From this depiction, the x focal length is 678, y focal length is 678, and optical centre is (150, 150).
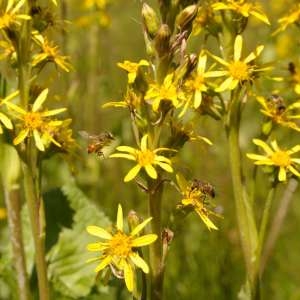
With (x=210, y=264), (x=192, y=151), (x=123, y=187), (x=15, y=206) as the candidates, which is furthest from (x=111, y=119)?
(x=15, y=206)

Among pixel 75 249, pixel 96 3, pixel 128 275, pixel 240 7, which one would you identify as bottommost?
pixel 128 275

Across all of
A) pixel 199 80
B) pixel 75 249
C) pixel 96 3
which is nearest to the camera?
pixel 199 80

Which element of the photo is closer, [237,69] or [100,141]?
[100,141]

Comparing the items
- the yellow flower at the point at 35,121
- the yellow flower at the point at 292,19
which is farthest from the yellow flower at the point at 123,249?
the yellow flower at the point at 292,19

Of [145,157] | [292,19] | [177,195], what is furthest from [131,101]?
[177,195]

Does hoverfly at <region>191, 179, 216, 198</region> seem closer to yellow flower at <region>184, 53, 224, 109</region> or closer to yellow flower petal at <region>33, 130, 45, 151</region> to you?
yellow flower at <region>184, 53, 224, 109</region>

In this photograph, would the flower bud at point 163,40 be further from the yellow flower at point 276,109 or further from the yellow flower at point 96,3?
the yellow flower at point 96,3

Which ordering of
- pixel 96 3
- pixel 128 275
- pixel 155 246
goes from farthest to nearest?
pixel 96 3
pixel 155 246
pixel 128 275

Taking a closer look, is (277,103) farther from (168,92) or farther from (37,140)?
(37,140)

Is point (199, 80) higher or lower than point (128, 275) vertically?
higher
